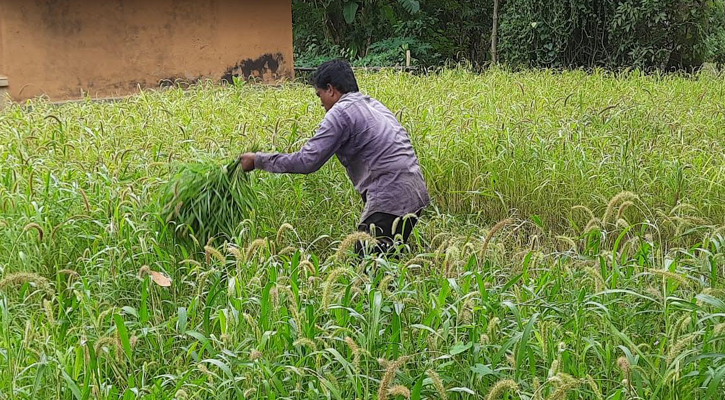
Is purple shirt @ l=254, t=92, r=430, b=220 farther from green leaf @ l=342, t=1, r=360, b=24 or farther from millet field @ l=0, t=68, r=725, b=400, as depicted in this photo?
green leaf @ l=342, t=1, r=360, b=24

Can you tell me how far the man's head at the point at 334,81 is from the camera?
445 cm

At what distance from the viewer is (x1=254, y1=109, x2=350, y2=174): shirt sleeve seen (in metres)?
4.18

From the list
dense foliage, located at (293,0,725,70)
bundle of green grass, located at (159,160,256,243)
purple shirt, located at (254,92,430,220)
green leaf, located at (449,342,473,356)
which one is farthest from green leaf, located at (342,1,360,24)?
green leaf, located at (449,342,473,356)

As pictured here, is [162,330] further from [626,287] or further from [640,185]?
[640,185]

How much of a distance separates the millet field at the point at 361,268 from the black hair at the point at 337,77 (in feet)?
2.28

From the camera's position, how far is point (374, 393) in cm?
273

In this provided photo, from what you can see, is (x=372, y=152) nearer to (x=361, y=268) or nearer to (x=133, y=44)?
(x=361, y=268)

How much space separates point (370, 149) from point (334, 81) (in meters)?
0.44

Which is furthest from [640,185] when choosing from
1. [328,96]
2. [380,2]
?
[380,2]

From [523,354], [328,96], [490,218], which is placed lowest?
[490,218]

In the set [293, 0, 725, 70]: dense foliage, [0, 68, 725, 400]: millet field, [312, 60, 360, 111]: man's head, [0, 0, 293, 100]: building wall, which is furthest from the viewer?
[293, 0, 725, 70]: dense foliage

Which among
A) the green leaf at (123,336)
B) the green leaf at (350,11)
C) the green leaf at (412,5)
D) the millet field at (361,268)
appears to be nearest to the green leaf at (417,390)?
the millet field at (361,268)

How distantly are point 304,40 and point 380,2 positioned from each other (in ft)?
7.51

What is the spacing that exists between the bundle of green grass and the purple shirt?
1.46 ft
